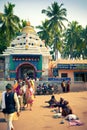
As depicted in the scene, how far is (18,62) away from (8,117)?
926 inches

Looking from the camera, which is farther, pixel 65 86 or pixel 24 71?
pixel 24 71

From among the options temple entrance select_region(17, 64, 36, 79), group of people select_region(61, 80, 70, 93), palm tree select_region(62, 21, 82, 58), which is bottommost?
group of people select_region(61, 80, 70, 93)

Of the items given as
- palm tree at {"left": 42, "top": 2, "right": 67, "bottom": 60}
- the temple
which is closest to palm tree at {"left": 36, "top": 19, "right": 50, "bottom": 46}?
palm tree at {"left": 42, "top": 2, "right": 67, "bottom": 60}

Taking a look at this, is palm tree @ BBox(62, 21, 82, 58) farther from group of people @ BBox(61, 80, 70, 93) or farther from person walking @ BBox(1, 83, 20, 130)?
person walking @ BBox(1, 83, 20, 130)

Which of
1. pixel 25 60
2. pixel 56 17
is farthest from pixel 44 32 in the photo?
pixel 25 60

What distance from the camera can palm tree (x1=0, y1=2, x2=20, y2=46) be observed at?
38875 millimetres

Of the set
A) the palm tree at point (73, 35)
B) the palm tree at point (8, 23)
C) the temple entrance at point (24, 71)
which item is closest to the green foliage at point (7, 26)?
the palm tree at point (8, 23)

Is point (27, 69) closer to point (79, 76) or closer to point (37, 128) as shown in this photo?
point (79, 76)

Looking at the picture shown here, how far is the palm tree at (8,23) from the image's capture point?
128 feet

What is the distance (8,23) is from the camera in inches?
1553

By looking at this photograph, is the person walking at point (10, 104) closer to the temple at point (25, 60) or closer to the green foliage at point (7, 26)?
the temple at point (25, 60)

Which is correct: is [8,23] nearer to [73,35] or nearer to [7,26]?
[7,26]

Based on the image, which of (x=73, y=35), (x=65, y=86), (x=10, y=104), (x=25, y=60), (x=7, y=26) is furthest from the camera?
(x=73, y=35)

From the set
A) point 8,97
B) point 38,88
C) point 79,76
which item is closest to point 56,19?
point 79,76
